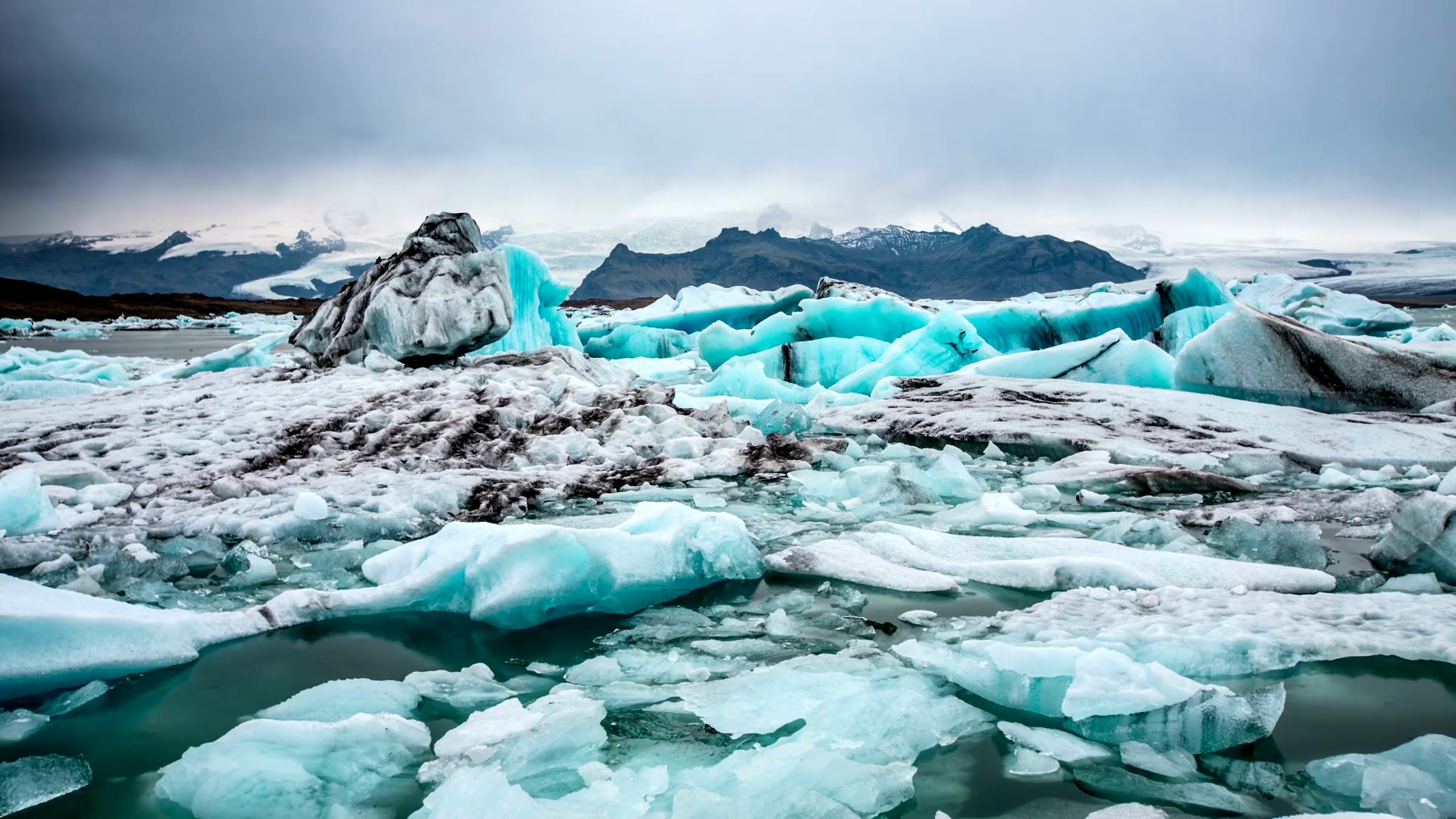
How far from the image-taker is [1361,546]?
314cm

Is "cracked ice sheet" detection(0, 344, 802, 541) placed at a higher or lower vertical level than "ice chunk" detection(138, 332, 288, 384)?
lower

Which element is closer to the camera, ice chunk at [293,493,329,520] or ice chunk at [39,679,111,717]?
ice chunk at [39,679,111,717]

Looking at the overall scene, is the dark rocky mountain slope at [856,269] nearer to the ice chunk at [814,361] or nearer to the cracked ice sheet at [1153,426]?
the ice chunk at [814,361]

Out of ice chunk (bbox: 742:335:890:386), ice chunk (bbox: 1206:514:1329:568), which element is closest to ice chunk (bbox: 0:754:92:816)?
ice chunk (bbox: 1206:514:1329:568)

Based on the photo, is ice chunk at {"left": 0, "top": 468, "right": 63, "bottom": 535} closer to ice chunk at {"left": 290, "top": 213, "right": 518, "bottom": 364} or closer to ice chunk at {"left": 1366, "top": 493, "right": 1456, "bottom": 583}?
ice chunk at {"left": 290, "top": 213, "right": 518, "bottom": 364}

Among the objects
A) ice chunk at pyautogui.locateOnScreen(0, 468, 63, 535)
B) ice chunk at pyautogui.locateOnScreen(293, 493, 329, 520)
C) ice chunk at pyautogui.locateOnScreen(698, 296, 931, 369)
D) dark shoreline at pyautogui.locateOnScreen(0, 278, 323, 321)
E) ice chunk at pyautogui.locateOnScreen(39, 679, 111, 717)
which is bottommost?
ice chunk at pyautogui.locateOnScreen(39, 679, 111, 717)

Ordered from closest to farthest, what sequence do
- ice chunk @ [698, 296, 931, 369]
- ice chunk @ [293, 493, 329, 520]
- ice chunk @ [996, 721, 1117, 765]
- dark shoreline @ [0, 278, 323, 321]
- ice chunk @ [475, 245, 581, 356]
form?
ice chunk @ [996, 721, 1117, 765], ice chunk @ [293, 493, 329, 520], ice chunk @ [475, 245, 581, 356], ice chunk @ [698, 296, 931, 369], dark shoreline @ [0, 278, 323, 321]

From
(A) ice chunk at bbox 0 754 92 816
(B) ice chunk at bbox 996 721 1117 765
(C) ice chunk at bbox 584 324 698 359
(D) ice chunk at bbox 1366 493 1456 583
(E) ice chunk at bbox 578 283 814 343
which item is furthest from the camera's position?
(E) ice chunk at bbox 578 283 814 343

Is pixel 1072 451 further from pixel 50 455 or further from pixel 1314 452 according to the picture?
pixel 50 455

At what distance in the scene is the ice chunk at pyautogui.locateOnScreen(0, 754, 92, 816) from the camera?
5.12 ft

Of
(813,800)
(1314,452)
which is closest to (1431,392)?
(1314,452)

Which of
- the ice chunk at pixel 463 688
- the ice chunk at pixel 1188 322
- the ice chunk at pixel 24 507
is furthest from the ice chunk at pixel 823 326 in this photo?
the ice chunk at pixel 463 688

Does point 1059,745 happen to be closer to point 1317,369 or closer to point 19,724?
point 19,724

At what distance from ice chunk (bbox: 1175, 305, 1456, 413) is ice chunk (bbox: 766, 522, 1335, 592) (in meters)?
5.07
